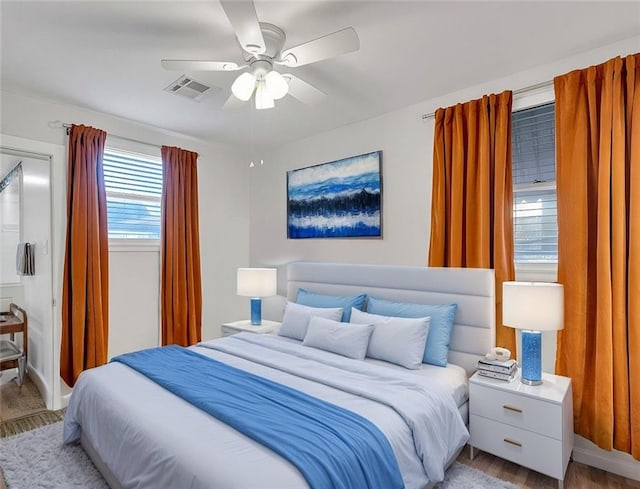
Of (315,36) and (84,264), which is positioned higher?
(315,36)

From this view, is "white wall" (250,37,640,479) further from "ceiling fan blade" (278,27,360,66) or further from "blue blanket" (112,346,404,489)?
"blue blanket" (112,346,404,489)

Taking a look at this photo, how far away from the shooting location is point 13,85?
284 centimetres

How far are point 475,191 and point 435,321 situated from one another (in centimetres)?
106

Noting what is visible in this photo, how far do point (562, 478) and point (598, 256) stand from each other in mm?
1307

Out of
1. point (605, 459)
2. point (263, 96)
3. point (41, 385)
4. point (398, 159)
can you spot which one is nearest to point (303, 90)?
point (263, 96)

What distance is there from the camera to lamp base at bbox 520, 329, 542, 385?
2.24 meters

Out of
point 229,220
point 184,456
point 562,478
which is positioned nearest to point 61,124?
point 229,220

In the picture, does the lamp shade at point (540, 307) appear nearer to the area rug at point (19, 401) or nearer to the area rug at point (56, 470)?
the area rug at point (56, 470)

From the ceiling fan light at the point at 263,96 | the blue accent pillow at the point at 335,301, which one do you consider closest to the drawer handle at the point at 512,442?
the blue accent pillow at the point at 335,301

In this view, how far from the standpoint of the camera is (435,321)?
264 cm

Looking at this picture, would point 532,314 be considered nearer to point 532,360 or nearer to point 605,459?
point 532,360

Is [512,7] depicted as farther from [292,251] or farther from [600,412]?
[292,251]

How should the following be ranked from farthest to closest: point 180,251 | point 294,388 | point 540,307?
point 180,251 < point 540,307 < point 294,388

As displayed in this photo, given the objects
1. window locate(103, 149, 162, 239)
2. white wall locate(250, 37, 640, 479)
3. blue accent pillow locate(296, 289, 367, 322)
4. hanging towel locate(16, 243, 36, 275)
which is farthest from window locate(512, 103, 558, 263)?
hanging towel locate(16, 243, 36, 275)
